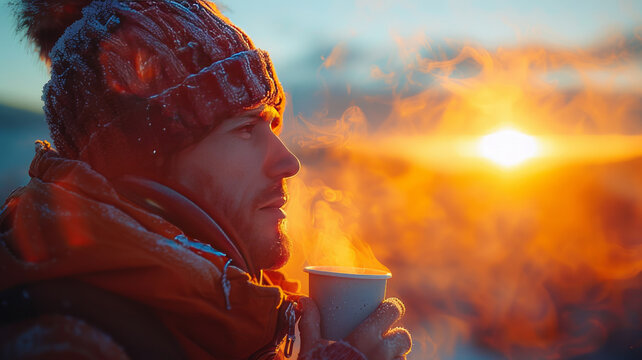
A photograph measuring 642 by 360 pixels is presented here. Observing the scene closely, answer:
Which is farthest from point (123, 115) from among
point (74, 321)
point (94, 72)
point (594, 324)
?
point (594, 324)

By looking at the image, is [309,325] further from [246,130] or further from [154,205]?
[246,130]

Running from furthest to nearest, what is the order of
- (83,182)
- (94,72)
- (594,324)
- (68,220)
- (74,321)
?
(594,324), (94,72), (83,182), (68,220), (74,321)

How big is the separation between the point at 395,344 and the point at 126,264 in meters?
1.01

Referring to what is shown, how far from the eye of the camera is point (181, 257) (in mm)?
1229

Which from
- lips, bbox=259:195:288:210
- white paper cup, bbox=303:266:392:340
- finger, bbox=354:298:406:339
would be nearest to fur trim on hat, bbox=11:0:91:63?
lips, bbox=259:195:288:210

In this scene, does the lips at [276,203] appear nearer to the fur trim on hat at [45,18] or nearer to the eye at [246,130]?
the eye at [246,130]

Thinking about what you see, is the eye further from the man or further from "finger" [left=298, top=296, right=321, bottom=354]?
"finger" [left=298, top=296, right=321, bottom=354]

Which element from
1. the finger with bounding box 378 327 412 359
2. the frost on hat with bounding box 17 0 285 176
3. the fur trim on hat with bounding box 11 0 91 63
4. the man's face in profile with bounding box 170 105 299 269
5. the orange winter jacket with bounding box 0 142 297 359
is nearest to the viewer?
the orange winter jacket with bounding box 0 142 297 359

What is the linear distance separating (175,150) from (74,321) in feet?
2.72

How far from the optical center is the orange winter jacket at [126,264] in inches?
44.1

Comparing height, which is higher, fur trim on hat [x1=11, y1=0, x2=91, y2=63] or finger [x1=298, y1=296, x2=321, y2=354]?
fur trim on hat [x1=11, y1=0, x2=91, y2=63]

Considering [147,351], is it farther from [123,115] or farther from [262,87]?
[262,87]

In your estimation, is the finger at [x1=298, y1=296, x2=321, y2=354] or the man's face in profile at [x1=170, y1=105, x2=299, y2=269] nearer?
the finger at [x1=298, y1=296, x2=321, y2=354]

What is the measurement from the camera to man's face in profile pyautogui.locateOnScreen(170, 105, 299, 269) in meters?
1.74
